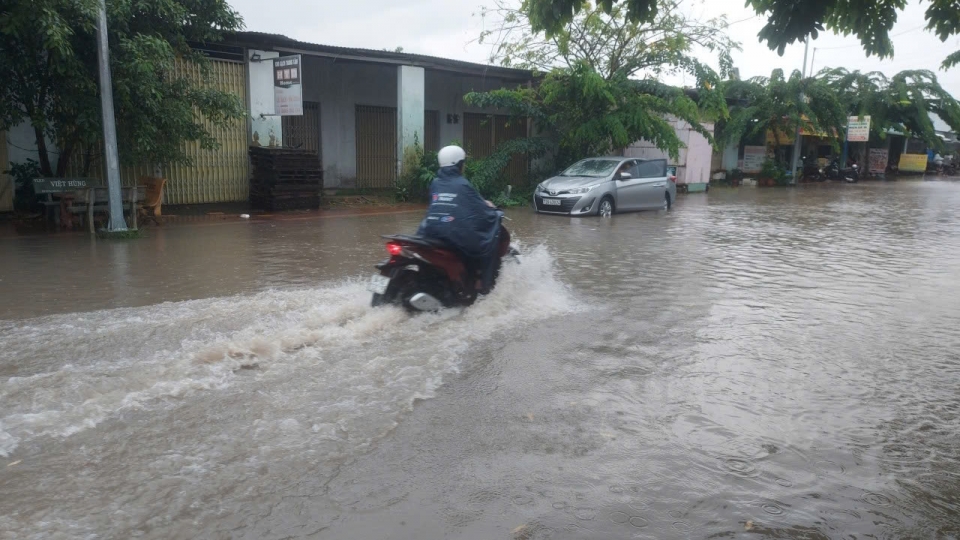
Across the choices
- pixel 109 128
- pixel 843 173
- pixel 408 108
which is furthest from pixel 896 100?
pixel 109 128

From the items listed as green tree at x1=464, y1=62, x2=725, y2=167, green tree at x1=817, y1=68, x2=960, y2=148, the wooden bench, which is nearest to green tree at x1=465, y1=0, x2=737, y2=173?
green tree at x1=464, y1=62, x2=725, y2=167

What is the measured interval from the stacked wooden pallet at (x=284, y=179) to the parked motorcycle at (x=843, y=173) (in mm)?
31402

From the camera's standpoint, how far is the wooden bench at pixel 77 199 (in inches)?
484

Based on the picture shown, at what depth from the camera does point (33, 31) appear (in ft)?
35.2

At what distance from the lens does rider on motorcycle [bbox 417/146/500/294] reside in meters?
6.86

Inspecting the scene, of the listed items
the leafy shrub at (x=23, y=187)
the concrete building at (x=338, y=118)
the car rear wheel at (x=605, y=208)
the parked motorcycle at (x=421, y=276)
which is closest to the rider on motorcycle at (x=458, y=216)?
the parked motorcycle at (x=421, y=276)

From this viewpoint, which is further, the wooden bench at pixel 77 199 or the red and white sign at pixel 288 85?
the red and white sign at pixel 288 85

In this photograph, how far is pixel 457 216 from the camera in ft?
22.5

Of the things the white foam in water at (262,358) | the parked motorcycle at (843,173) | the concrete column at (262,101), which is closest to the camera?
the white foam in water at (262,358)

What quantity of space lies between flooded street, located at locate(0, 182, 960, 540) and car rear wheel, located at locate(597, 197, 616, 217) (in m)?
7.95

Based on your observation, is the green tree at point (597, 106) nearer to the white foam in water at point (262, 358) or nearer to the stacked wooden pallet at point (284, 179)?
the stacked wooden pallet at point (284, 179)

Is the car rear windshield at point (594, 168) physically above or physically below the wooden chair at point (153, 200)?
above

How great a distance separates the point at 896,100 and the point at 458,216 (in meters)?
39.0

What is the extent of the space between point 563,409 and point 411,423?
1003 millimetres
